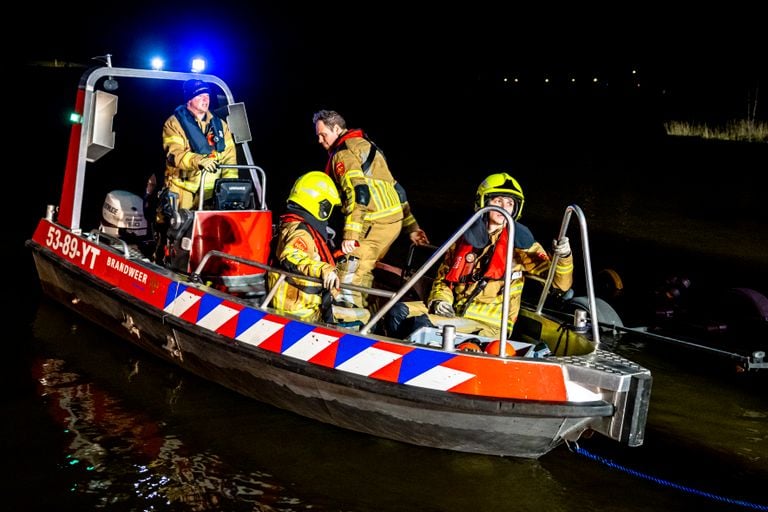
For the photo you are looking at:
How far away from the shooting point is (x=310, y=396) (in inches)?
221

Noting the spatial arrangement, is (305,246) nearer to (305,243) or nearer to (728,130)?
(305,243)

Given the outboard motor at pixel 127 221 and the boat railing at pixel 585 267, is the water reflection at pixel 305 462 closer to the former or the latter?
the boat railing at pixel 585 267

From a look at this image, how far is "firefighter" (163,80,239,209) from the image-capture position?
24.6ft

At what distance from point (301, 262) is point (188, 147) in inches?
96.6

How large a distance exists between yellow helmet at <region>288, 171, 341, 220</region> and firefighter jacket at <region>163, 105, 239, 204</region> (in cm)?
173

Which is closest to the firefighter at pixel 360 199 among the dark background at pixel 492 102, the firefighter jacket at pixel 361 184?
the firefighter jacket at pixel 361 184

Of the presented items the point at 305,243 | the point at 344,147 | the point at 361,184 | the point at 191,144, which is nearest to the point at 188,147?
the point at 191,144

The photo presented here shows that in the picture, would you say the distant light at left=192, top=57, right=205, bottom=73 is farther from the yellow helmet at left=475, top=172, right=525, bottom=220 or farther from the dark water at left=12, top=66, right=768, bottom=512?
the yellow helmet at left=475, top=172, right=525, bottom=220

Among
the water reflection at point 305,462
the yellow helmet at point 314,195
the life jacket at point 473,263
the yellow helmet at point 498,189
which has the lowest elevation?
the water reflection at point 305,462

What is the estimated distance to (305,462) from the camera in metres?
5.30

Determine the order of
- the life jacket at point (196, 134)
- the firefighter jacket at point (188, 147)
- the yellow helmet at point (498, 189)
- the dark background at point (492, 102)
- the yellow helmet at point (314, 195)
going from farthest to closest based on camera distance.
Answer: the dark background at point (492, 102) → the life jacket at point (196, 134) → the firefighter jacket at point (188, 147) → the yellow helmet at point (314, 195) → the yellow helmet at point (498, 189)

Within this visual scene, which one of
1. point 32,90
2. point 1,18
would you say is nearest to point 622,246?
point 32,90

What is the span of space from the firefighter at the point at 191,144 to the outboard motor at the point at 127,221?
65 cm

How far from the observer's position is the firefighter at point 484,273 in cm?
576
